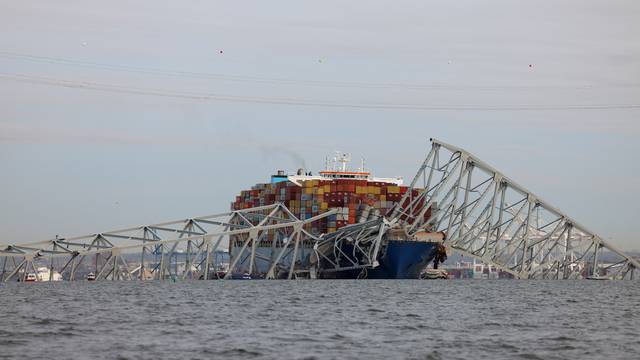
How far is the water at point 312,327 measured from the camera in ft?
154

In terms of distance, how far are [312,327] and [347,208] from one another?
3980 inches

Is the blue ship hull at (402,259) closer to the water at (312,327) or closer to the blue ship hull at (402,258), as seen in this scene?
the blue ship hull at (402,258)

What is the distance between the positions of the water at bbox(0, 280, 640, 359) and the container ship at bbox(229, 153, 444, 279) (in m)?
53.4

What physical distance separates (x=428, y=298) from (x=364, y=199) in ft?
234

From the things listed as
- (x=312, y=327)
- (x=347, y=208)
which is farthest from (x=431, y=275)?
(x=312, y=327)

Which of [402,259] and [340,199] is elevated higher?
[340,199]

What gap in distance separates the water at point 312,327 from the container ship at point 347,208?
53395 mm

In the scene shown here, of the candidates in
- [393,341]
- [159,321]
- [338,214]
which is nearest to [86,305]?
[159,321]

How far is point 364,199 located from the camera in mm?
160875

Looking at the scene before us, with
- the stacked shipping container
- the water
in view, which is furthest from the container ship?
the water

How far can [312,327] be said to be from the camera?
5819 centimetres

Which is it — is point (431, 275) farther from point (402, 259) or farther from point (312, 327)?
point (312, 327)

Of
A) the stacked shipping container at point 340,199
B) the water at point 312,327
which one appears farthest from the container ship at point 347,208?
the water at point 312,327

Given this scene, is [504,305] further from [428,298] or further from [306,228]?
[306,228]
